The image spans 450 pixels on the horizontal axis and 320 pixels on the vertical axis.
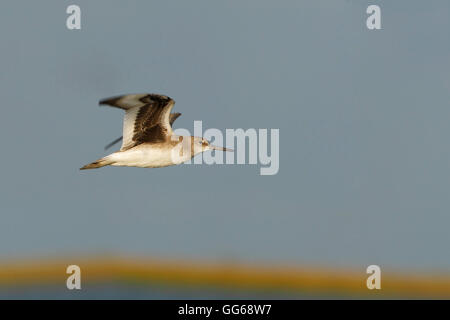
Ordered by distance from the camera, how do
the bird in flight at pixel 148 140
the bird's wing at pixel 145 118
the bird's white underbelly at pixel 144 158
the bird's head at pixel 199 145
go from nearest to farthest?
the bird's wing at pixel 145 118 < the bird in flight at pixel 148 140 < the bird's white underbelly at pixel 144 158 < the bird's head at pixel 199 145

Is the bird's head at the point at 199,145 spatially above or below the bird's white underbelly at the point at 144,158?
above

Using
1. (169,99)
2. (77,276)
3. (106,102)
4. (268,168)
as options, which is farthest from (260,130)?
(77,276)

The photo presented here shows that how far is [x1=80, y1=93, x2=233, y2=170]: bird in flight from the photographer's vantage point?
2384 centimetres

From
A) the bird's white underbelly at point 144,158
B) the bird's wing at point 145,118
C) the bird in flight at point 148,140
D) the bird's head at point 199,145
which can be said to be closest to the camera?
the bird's wing at point 145,118

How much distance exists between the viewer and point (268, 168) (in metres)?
24.7

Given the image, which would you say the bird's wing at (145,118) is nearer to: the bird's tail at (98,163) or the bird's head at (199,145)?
the bird's tail at (98,163)

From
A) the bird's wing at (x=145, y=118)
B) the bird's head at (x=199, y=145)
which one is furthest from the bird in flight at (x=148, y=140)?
the bird's head at (x=199, y=145)

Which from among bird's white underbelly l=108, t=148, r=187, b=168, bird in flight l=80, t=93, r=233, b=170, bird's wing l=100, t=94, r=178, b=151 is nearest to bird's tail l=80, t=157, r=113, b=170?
bird in flight l=80, t=93, r=233, b=170

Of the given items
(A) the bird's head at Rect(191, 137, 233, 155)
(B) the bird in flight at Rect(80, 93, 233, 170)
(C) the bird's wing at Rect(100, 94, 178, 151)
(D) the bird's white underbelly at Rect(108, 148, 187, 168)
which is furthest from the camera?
(A) the bird's head at Rect(191, 137, 233, 155)

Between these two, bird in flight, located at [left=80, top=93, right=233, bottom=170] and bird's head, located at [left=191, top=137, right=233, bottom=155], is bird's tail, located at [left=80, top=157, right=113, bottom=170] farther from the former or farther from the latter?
bird's head, located at [left=191, top=137, right=233, bottom=155]

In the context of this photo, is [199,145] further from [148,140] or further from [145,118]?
[145,118]

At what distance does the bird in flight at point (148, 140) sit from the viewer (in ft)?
78.2

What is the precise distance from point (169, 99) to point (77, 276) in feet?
15.8
